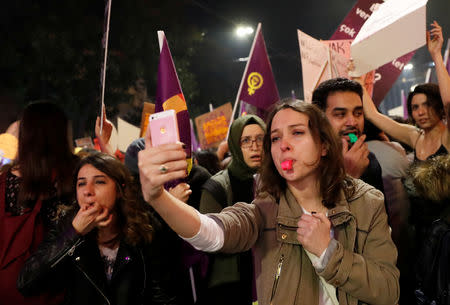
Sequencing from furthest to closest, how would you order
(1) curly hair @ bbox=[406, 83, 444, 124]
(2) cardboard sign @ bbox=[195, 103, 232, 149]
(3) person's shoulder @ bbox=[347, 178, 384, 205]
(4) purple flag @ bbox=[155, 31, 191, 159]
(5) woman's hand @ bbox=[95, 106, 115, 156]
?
(2) cardboard sign @ bbox=[195, 103, 232, 149]
(5) woman's hand @ bbox=[95, 106, 115, 156]
(1) curly hair @ bbox=[406, 83, 444, 124]
(4) purple flag @ bbox=[155, 31, 191, 159]
(3) person's shoulder @ bbox=[347, 178, 384, 205]

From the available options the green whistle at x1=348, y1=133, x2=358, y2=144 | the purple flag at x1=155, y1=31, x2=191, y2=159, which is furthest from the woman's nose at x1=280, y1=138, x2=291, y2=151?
the purple flag at x1=155, y1=31, x2=191, y2=159

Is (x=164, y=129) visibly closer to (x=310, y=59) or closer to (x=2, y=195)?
(x=2, y=195)

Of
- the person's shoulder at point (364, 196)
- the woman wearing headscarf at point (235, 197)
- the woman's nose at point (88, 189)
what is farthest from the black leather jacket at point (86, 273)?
the person's shoulder at point (364, 196)

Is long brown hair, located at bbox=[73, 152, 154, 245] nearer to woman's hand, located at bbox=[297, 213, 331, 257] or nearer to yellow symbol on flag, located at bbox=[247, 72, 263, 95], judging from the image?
woman's hand, located at bbox=[297, 213, 331, 257]

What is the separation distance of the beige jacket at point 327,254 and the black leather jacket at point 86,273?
1036 mm

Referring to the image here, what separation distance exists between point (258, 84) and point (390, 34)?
1.92m

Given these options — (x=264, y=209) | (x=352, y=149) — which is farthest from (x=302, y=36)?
(x=264, y=209)

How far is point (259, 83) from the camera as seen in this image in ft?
15.6

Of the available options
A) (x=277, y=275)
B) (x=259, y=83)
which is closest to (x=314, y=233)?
(x=277, y=275)

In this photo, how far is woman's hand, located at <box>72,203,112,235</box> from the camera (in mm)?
2396

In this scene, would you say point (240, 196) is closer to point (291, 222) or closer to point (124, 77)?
point (291, 222)

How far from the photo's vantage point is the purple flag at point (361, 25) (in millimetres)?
4059

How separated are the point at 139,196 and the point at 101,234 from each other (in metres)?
0.47

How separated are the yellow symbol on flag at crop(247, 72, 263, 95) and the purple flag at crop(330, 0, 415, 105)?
1.03 metres
